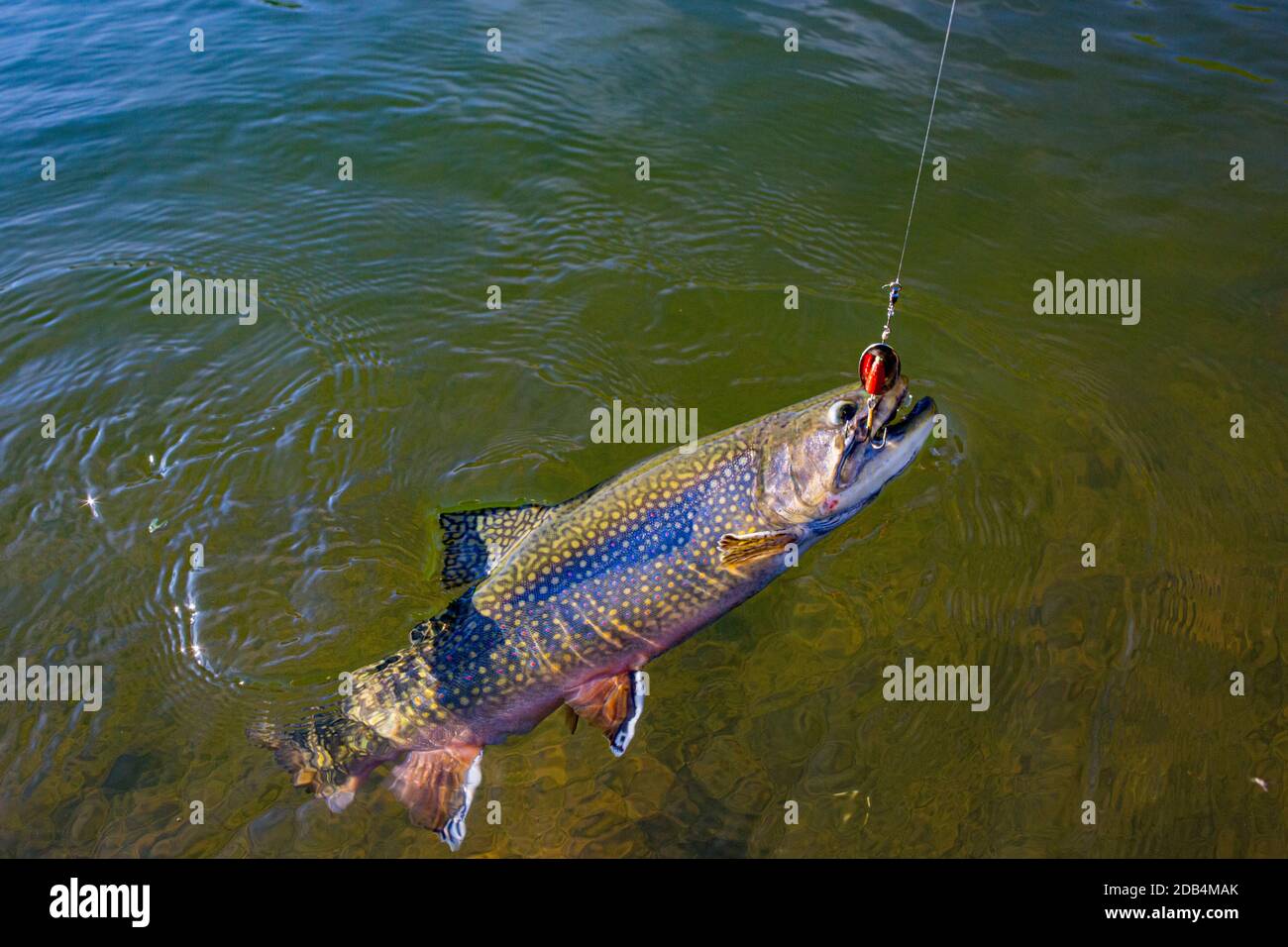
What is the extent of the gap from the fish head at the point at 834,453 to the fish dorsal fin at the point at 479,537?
4.78ft

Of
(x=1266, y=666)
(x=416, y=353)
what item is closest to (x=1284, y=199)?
(x=1266, y=666)

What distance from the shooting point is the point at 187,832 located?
16.6 ft

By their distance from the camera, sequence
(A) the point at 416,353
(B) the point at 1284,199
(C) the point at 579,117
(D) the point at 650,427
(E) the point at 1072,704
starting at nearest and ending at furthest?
(E) the point at 1072,704
(D) the point at 650,427
(A) the point at 416,353
(B) the point at 1284,199
(C) the point at 579,117

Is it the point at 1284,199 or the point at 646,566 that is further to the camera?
the point at 1284,199

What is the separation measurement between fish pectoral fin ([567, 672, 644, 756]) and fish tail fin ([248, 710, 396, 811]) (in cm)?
111

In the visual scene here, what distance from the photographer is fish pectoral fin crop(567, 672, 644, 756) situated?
5.05 metres

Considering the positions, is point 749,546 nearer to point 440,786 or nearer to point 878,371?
point 878,371

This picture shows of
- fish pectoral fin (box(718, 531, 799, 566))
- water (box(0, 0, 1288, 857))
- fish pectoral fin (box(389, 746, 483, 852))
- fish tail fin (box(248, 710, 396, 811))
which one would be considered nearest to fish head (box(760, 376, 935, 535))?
fish pectoral fin (box(718, 531, 799, 566))

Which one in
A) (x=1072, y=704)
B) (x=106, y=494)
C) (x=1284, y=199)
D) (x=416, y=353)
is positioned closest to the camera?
(x=1072, y=704)

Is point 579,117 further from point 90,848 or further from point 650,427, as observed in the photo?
point 90,848

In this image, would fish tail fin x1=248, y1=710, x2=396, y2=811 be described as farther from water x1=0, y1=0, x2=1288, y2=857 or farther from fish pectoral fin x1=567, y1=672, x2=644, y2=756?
fish pectoral fin x1=567, y1=672, x2=644, y2=756

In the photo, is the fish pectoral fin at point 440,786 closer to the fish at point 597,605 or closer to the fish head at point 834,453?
the fish at point 597,605

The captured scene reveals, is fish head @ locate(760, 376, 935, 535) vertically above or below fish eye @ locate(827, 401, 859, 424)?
below

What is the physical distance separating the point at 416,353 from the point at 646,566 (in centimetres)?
341
